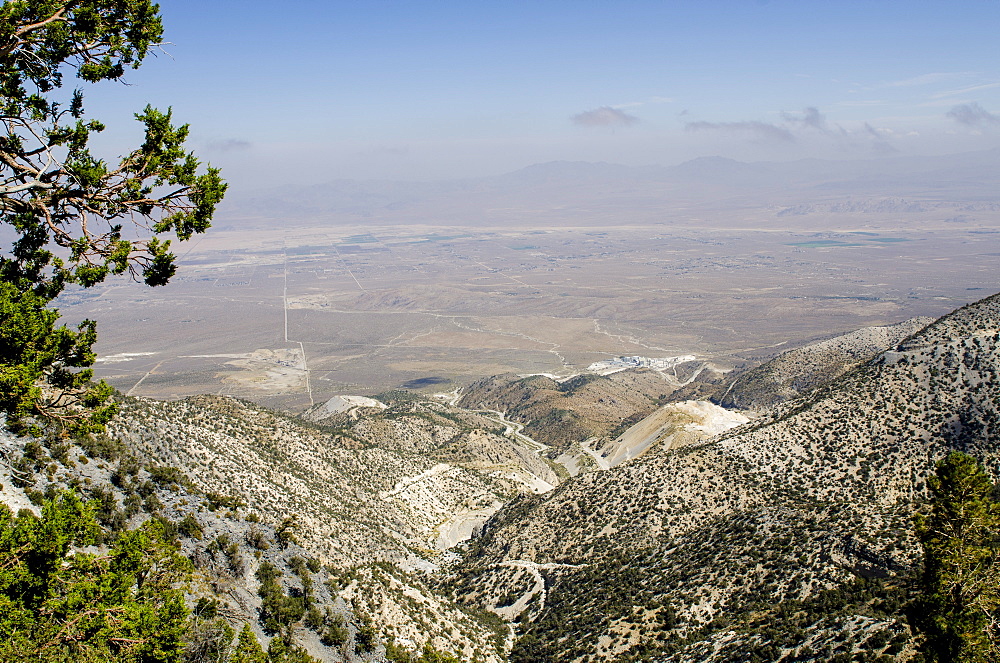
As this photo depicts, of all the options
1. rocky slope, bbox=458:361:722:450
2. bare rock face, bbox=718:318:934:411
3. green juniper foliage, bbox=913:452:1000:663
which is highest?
green juniper foliage, bbox=913:452:1000:663

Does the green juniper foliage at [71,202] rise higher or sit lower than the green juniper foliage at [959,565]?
higher

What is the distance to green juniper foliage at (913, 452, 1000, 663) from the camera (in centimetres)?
1756

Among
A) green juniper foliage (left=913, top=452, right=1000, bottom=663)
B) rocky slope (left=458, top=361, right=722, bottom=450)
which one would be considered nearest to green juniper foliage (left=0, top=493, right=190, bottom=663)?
green juniper foliage (left=913, top=452, right=1000, bottom=663)

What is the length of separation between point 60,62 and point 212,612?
47.2 feet

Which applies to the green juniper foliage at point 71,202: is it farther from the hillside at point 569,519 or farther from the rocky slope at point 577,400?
the rocky slope at point 577,400

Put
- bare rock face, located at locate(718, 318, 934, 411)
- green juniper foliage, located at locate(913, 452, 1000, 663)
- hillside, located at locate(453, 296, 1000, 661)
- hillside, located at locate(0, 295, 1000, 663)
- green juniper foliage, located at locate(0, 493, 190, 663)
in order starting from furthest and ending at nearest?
bare rock face, located at locate(718, 318, 934, 411) → hillside, located at locate(453, 296, 1000, 661) → hillside, located at locate(0, 295, 1000, 663) → green juniper foliage, located at locate(913, 452, 1000, 663) → green juniper foliage, located at locate(0, 493, 190, 663)

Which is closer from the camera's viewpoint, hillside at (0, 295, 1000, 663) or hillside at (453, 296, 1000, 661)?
hillside at (0, 295, 1000, 663)

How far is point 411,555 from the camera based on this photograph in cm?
3872

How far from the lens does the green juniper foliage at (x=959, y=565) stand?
691 inches

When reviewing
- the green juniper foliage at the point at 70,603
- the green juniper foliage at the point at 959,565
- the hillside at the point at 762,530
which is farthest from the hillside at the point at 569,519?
the green juniper foliage at the point at 70,603

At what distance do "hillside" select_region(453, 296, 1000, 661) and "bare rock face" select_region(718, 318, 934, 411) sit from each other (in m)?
30.7

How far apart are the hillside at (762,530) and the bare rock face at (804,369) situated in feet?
101

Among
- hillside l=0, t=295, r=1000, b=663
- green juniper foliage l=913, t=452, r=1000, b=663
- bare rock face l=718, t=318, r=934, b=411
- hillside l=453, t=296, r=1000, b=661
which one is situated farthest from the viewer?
bare rock face l=718, t=318, r=934, b=411

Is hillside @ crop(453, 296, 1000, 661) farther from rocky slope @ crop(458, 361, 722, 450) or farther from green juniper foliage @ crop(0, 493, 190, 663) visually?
rocky slope @ crop(458, 361, 722, 450)
